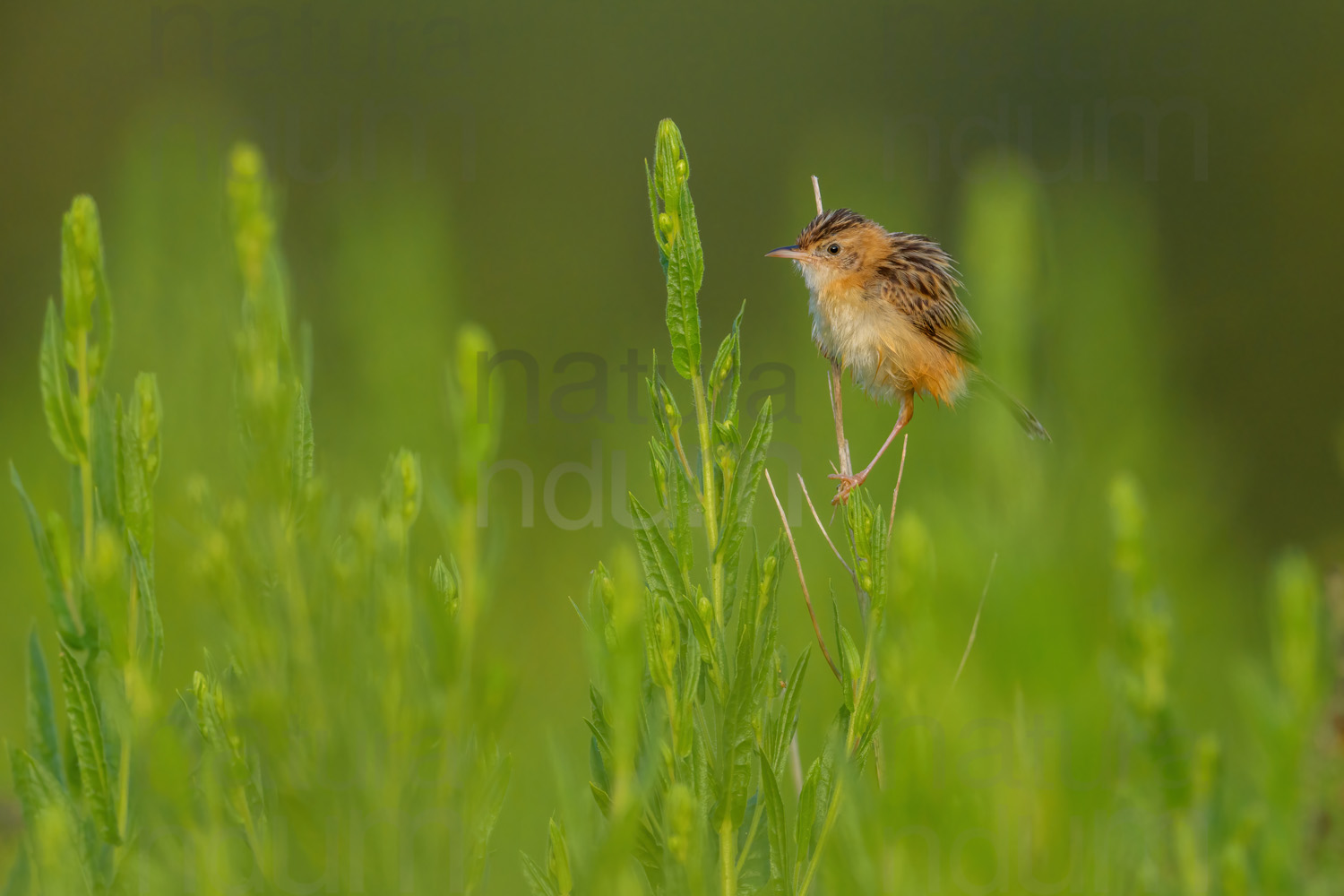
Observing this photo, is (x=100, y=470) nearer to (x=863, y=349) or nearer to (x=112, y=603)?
(x=112, y=603)

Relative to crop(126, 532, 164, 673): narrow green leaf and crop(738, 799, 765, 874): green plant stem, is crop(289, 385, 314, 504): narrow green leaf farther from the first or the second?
crop(738, 799, 765, 874): green plant stem

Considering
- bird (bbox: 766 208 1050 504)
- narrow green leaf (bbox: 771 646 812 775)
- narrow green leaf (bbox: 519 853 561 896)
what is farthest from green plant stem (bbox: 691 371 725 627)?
bird (bbox: 766 208 1050 504)

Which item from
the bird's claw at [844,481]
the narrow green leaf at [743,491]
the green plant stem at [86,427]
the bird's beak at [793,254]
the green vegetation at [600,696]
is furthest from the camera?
the bird's beak at [793,254]

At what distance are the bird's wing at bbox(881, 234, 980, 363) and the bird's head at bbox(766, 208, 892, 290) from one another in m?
0.06

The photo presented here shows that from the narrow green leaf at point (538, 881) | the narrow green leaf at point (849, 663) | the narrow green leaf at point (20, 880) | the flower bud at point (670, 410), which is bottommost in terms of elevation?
the narrow green leaf at point (538, 881)

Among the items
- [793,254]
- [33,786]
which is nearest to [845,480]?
[33,786]

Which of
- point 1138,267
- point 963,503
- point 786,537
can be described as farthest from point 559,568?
point 786,537

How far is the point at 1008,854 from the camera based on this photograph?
38.1 inches

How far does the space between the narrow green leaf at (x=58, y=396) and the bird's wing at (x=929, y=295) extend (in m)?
1.94

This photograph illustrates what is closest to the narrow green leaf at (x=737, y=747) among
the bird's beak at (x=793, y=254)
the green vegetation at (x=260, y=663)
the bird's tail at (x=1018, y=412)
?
the green vegetation at (x=260, y=663)

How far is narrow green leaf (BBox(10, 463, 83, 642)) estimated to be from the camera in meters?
0.98

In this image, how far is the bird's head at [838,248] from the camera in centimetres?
291

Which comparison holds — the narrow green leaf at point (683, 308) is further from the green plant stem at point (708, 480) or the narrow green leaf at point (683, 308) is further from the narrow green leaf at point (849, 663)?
the narrow green leaf at point (849, 663)

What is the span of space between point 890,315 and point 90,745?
2.08 meters
